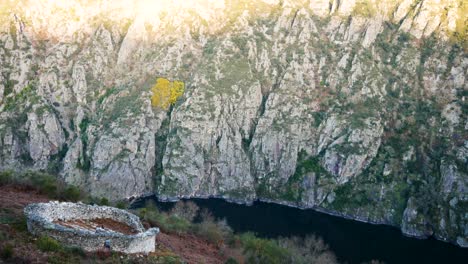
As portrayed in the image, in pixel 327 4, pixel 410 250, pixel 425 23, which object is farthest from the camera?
pixel 327 4

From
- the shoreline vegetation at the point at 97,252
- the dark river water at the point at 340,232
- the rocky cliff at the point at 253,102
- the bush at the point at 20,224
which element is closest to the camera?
the shoreline vegetation at the point at 97,252

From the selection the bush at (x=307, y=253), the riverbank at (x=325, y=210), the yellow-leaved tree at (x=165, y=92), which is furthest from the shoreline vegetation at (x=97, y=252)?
the yellow-leaved tree at (x=165, y=92)

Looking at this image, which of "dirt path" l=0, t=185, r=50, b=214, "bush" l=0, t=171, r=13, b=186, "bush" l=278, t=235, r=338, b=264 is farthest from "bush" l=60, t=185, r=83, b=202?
"bush" l=278, t=235, r=338, b=264

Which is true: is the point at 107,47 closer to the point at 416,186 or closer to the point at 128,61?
the point at 128,61

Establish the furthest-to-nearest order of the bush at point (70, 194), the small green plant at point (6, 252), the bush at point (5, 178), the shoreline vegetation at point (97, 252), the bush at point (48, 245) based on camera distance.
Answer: the bush at point (70, 194), the bush at point (5, 178), the bush at point (48, 245), the shoreline vegetation at point (97, 252), the small green plant at point (6, 252)

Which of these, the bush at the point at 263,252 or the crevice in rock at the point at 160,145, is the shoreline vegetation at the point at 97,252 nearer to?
the bush at the point at 263,252

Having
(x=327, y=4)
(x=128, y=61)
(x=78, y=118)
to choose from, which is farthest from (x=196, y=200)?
(x=327, y=4)

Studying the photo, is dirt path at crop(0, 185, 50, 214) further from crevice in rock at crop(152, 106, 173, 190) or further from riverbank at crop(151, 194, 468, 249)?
crevice in rock at crop(152, 106, 173, 190)
